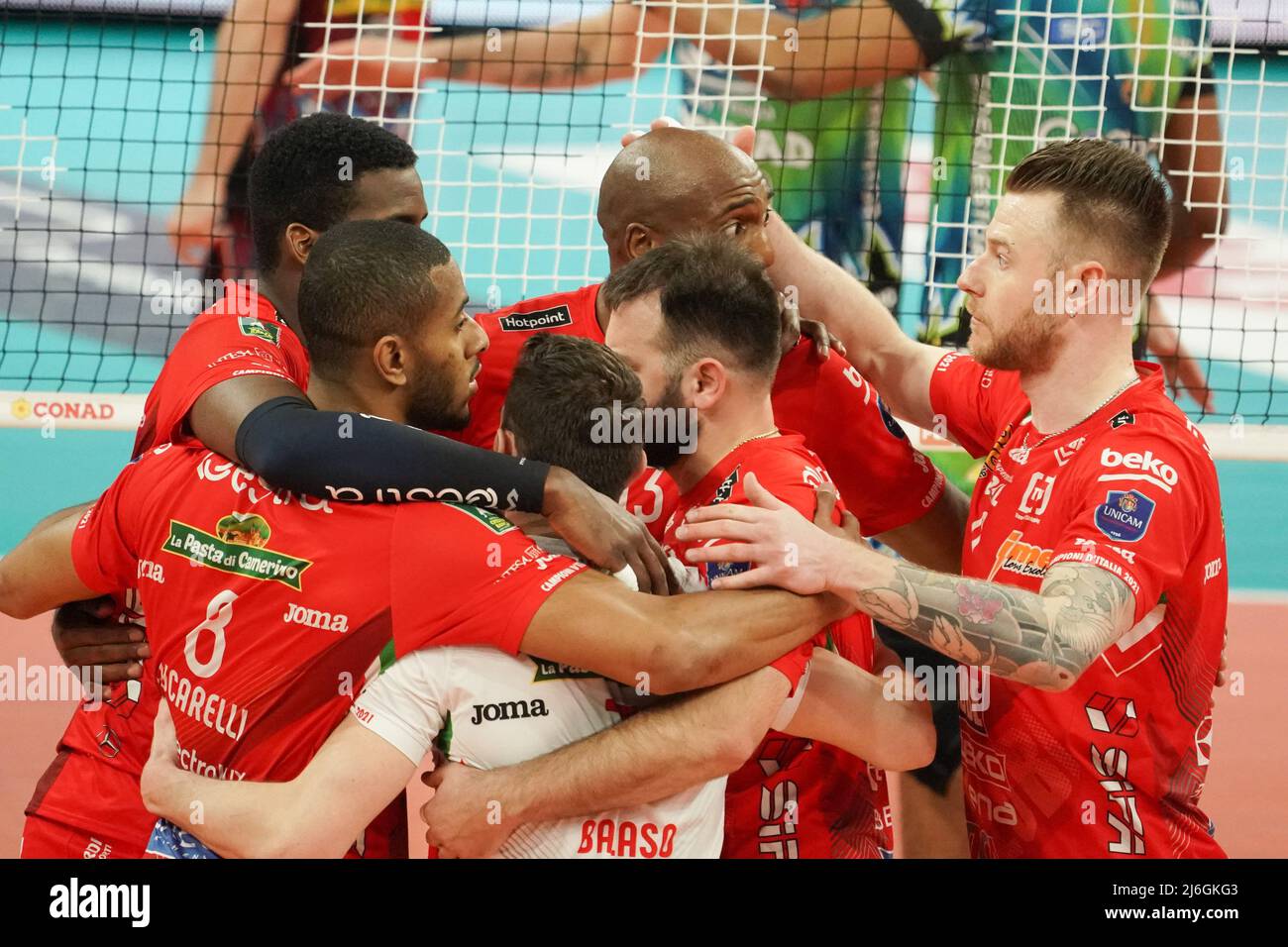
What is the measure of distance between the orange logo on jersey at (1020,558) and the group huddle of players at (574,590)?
14 mm

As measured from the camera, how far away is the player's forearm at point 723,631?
115 inches

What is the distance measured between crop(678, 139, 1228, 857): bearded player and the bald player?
0.49m

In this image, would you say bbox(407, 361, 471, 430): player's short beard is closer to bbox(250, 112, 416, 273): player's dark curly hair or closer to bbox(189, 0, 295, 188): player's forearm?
bbox(250, 112, 416, 273): player's dark curly hair

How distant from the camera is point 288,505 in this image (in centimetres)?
315

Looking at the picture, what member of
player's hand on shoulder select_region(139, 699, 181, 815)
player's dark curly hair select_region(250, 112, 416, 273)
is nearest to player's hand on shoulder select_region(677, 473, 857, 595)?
player's hand on shoulder select_region(139, 699, 181, 815)

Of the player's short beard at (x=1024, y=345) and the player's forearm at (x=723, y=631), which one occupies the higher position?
the player's short beard at (x=1024, y=345)

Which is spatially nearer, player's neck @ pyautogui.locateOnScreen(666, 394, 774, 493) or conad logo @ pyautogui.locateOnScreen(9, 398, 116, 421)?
player's neck @ pyautogui.locateOnScreen(666, 394, 774, 493)

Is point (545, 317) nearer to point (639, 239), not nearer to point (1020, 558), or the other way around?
point (639, 239)

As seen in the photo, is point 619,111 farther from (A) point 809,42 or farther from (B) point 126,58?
(B) point 126,58

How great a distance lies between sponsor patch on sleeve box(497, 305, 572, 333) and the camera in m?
4.41
